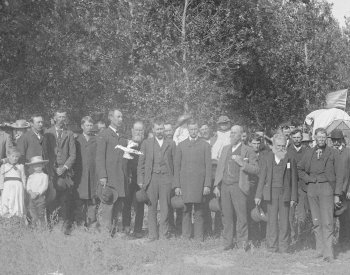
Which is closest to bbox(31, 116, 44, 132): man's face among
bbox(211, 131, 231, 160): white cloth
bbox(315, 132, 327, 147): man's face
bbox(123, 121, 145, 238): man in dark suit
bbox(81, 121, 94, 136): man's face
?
bbox(81, 121, 94, 136): man's face

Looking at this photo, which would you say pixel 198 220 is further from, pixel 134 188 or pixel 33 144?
pixel 33 144

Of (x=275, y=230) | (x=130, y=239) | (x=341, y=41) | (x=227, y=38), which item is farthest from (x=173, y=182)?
(x=341, y=41)

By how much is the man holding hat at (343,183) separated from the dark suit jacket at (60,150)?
4455 mm

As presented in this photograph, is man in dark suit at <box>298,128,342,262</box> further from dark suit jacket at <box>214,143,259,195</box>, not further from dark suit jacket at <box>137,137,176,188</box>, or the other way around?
dark suit jacket at <box>137,137,176,188</box>

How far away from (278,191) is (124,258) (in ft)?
8.95

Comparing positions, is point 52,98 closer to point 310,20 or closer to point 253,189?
point 253,189

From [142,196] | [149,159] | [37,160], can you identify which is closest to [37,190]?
[37,160]

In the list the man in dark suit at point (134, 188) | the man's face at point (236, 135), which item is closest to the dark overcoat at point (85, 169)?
the man in dark suit at point (134, 188)

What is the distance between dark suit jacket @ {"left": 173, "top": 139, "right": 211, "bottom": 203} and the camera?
10.8 meters

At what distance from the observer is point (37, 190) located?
1067cm

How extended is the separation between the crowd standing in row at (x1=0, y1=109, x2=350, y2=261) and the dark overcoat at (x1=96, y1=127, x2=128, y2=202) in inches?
0.7

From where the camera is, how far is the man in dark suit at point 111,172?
1091 centimetres

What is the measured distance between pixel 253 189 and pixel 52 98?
346 inches

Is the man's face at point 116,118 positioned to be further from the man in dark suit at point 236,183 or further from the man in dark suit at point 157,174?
the man in dark suit at point 236,183
